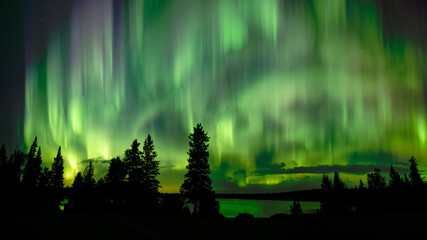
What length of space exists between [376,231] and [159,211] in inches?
1298

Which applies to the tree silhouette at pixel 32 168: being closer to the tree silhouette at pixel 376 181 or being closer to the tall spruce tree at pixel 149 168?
the tall spruce tree at pixel 149 168

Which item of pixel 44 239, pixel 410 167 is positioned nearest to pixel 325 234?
pixel 44 239

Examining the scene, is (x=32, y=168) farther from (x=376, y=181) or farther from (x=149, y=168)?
(x=376, y=181)

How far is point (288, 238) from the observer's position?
15.5 metres

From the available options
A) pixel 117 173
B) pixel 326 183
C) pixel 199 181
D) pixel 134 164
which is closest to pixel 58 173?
pixel 117 173

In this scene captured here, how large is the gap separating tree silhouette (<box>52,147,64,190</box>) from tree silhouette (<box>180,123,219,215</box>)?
2280 inches

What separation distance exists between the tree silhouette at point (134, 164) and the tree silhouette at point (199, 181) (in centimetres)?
1154

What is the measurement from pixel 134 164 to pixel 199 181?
1572cm

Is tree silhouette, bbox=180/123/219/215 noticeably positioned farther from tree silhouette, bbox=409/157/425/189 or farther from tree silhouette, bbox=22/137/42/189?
Result: tree silhouette, bbox=409/157/425/189

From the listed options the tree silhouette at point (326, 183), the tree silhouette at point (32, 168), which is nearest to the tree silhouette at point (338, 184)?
the tree silhouette at point (326, 183)

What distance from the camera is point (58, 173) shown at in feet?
296

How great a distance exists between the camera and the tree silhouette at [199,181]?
1896 inches

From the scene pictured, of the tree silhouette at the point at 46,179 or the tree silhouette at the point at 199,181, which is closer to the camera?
the tree silhouette at the point at 199,181

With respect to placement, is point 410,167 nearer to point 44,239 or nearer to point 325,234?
point 325,234
